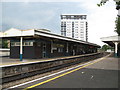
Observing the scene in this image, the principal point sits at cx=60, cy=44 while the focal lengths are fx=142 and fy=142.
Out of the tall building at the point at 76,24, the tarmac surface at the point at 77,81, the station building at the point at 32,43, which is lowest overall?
the tarmac surface at the point at 77,81

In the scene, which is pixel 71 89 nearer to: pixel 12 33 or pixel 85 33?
pixel 12 33

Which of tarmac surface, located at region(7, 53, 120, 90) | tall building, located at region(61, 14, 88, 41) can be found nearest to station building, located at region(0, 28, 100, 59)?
tarmac surface, located at region(7, 53, 120, 90)

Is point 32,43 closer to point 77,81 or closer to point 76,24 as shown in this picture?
point 77,81

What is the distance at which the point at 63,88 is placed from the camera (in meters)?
Answer: 6.08

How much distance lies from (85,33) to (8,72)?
5025 inches

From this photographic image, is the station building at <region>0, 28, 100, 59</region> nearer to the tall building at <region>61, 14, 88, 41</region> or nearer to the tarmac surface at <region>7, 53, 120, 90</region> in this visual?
the tarmac surface at <region>7, 53, 120, 90</region>

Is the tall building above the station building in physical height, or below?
above

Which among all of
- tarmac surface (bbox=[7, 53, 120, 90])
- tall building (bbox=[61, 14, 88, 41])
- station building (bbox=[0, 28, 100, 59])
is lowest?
tarmac surface (bbox=[7, 53, 120, 90])

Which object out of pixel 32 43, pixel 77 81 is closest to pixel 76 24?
pixel 32 43

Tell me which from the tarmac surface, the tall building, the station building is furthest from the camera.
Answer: the tall building

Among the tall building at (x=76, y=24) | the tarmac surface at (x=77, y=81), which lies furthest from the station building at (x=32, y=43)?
the tall building at (x=76, y=24)

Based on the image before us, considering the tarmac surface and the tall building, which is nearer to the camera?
the tarmac surface

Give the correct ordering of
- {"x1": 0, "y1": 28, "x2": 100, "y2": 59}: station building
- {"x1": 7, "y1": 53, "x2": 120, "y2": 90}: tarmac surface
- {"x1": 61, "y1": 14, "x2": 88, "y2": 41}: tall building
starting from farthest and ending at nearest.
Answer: {"x1": 61, "y1": 14, "x2": 88, "y2": 41}: tall building → {"x1": 0, "y1": 28, "x2": 100, "y2": 59}: station building → {"x1": 7, "y1": 53, "x2": 120, "y2": 90}: tarmac surface

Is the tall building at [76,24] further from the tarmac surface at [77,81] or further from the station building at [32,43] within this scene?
the tarmac surface at [77,81]
